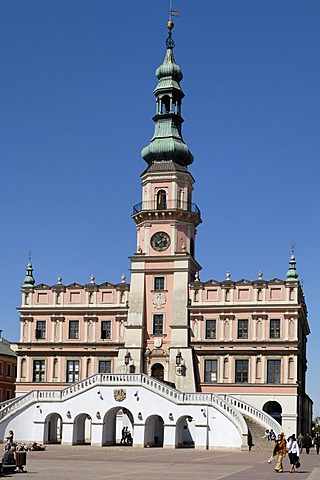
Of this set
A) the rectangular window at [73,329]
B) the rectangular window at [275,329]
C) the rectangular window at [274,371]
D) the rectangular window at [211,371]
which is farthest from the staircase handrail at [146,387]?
the rectangular window at [73,329]

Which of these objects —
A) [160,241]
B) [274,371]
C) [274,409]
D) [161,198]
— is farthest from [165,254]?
[274,409]

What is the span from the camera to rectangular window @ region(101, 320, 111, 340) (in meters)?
78.9

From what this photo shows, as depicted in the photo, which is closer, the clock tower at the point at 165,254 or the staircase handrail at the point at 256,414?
the staircase handrail at the point at 256,414

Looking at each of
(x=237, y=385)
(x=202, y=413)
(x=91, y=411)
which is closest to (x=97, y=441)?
(x=91, y=411)

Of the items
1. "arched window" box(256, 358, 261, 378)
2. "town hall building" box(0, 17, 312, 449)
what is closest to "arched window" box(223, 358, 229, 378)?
"town hall building" box(0, 17, 312, 449)

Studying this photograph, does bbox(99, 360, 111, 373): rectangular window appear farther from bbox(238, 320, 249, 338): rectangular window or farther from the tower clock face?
bbox(238, 320, 249, 338): rectangular window

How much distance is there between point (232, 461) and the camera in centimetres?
4841

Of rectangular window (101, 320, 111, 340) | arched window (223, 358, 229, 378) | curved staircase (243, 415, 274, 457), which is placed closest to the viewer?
curved staircase (243, 415, 274, 457)

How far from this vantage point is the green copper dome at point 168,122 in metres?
80.6

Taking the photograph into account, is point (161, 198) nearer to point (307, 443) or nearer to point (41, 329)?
point (41, 329)

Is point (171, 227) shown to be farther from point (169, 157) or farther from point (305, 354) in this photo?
point (305, 354)

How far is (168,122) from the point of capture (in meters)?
81.2

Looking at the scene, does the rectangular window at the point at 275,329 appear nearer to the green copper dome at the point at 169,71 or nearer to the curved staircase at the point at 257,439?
the curved staircase at the point at 257,439

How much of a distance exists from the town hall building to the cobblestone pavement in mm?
12262
